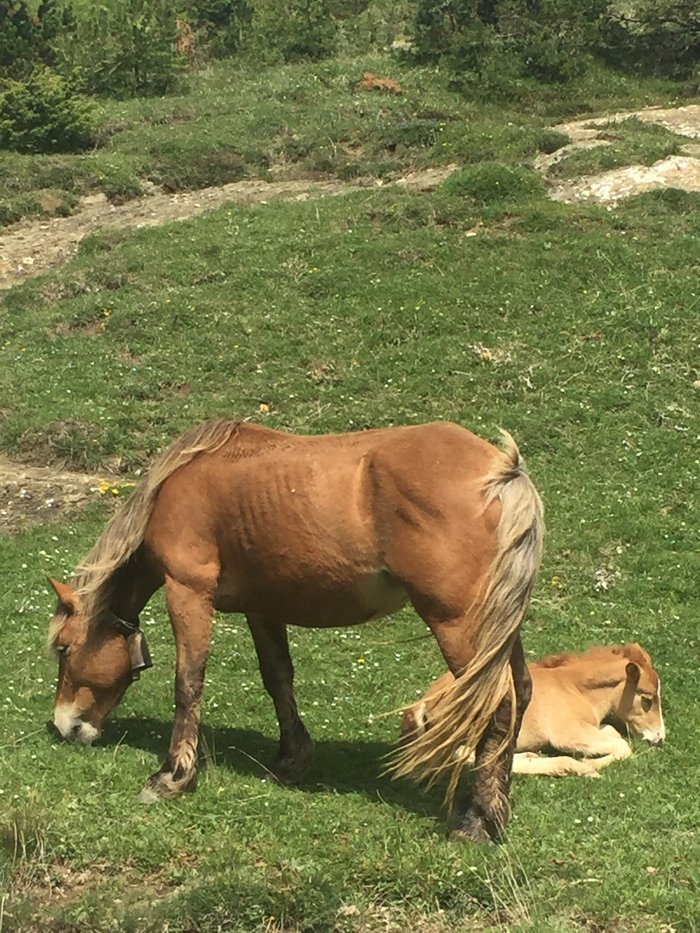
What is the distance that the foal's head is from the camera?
24.7ft

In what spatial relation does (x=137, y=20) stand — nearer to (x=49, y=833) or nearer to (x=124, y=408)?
(x=124, y=408)

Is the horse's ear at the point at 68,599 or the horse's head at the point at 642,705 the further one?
the horse's head at the point at 642,705

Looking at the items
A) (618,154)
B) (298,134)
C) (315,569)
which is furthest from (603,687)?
(298,134)

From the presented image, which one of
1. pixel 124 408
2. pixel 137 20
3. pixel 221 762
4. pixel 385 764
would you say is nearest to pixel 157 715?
pixel 221 762

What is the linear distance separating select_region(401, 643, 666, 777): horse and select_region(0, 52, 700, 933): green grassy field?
12.2 inches

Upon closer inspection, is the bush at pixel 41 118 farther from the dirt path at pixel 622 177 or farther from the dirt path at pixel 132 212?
the dirt path at pixel 622 177

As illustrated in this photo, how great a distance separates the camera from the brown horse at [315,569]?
642 centimetres

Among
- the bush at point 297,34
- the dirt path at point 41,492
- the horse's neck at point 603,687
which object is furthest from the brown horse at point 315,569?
the bush at point 297,34

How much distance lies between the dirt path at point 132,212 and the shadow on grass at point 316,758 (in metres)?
14.6

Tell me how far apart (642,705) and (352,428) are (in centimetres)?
740

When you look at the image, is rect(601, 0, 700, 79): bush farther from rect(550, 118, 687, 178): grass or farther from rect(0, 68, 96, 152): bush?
rect(0, 68, 96, 152): bush

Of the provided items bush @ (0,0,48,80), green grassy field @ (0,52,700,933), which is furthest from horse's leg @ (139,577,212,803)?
bush @ (0,0,48,80)

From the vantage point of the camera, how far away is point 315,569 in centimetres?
684

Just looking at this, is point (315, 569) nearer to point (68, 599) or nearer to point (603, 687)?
point (68, 599)
